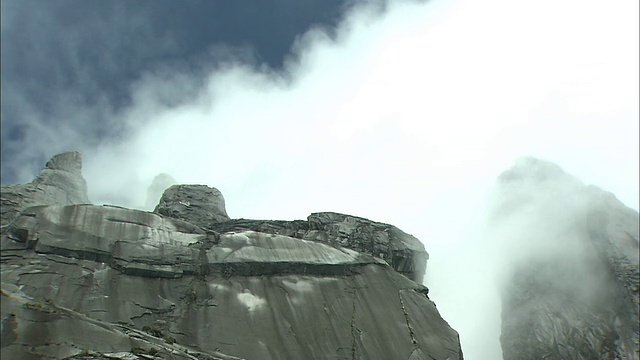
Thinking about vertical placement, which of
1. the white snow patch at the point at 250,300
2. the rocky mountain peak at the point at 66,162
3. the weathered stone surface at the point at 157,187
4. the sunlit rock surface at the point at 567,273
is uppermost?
the weathered stone surface at the point at 157,187

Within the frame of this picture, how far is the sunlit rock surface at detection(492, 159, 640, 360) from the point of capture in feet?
148

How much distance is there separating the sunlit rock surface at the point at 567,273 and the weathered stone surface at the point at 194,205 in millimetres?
31999

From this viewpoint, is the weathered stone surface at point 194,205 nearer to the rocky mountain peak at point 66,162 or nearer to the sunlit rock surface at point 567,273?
the rocky mountain peak at point 66,162

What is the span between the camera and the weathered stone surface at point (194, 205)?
37.9 meters

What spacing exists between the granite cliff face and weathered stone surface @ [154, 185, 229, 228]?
18 centimetres

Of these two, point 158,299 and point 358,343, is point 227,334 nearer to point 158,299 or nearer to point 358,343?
point 158,299

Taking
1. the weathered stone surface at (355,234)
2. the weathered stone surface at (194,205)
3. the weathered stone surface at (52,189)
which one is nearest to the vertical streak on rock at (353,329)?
the weathered stone surface at (355,234)

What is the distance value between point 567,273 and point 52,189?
50665mm

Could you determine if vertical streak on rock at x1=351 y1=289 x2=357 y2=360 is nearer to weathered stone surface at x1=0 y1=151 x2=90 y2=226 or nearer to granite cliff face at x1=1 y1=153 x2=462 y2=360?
granite cliff face at x1=1 y1=153 x2=462 y2=360

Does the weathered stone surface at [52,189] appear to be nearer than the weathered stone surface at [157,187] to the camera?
Yes

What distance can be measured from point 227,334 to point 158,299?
14.6ft

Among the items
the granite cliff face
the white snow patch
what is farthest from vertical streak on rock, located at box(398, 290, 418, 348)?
the white snow patch

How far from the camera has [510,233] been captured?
6481 centimetres

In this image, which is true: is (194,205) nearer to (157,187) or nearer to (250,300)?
(250,300)
